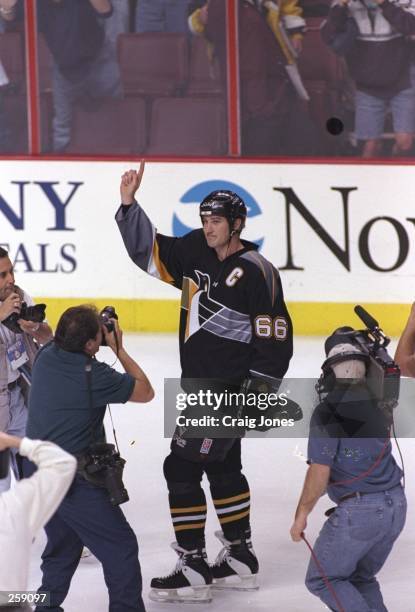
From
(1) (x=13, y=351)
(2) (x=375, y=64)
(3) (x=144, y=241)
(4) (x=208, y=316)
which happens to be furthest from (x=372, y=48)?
(1) (x=13, y=351)

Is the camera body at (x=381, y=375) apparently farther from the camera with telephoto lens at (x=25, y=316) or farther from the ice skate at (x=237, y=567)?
the camera with telephoto lens at (x=25, y=316)

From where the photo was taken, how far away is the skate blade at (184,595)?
496 centimetres

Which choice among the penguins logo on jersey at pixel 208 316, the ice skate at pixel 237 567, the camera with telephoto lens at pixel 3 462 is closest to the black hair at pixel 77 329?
the camera with telephoto lens at pixel 3 462

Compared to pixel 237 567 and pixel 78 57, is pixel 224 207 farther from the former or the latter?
pixel 78 57

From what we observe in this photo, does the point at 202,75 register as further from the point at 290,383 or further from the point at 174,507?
the point at 174,507

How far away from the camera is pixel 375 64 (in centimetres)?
948

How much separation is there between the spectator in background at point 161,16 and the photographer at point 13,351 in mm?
4636

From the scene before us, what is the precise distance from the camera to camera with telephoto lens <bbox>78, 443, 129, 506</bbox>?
4340 mm

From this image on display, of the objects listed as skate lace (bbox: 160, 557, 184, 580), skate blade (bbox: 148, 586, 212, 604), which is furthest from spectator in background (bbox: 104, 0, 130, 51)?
skate blade (bbox: 148, 586, 212, 604)

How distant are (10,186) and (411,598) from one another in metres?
5.13

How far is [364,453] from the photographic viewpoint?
13.6 feet

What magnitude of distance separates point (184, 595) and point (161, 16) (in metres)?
5.49

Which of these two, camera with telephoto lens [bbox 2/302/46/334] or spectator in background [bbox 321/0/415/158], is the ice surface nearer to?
camera with telephoto lens [bbox 2/302/46/334]

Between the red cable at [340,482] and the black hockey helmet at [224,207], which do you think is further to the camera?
the black hockey helmet at [224,207]
